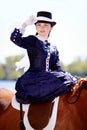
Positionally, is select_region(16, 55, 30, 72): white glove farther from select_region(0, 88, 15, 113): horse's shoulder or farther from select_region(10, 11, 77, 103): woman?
select_region(0, 88, 15, 113): horse's shoulder

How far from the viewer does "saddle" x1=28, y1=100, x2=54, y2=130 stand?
511 centimetres

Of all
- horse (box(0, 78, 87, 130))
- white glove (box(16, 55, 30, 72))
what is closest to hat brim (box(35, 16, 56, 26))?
white glove (box(16, 55, 30, 72))

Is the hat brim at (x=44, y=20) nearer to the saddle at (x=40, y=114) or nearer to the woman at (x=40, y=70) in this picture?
the woman at (x=40, y=70)

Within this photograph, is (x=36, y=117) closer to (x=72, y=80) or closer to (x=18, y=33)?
(x=72, y=80)

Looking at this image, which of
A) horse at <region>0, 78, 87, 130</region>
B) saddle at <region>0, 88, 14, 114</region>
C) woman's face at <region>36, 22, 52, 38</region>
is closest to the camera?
horse at <region>0, 78, 87, 130</region>

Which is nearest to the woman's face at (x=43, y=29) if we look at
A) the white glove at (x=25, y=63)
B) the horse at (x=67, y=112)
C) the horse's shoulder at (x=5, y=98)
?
the white glove at (x=25, y=63)

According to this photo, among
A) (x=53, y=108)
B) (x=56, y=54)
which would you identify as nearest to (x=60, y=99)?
(x=53, y=108)

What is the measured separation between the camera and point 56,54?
17.5 feet

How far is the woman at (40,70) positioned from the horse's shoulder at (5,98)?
7.3 inches

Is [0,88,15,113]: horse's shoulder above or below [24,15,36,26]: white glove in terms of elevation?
below

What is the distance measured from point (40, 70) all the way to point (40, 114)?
0.43 metres

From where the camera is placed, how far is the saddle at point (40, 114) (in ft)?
16.8

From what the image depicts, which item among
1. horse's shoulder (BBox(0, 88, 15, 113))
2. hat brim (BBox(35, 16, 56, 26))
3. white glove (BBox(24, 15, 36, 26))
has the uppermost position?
white glove (BBox(24, 15, 36, 26))

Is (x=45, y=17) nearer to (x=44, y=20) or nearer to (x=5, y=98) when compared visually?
(x=44, y=20)
